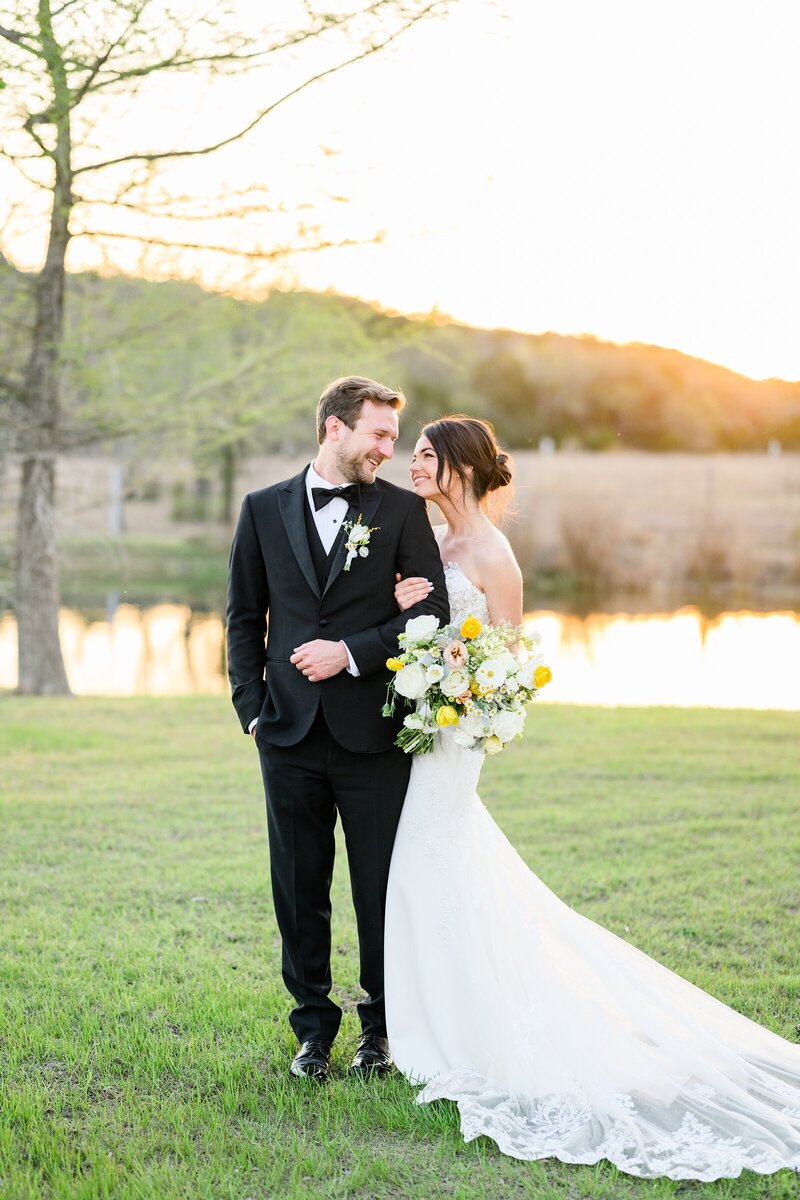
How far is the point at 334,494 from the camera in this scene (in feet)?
11.6

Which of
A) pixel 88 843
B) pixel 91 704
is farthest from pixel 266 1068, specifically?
pixel 91 704

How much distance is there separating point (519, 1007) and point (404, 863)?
0.54m

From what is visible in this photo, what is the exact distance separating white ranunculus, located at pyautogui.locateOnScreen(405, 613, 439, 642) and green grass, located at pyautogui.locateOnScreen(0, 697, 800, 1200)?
1.32 m

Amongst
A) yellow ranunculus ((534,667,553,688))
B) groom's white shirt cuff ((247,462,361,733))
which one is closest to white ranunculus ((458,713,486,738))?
yellow ranunculus ((534,667,553,688))

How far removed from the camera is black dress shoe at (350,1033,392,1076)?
3482 millimetres

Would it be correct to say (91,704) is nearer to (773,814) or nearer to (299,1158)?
(773,814)

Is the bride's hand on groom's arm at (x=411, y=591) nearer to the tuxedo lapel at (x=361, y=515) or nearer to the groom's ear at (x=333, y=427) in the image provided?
the tuxedo lapel at (x=361, y=515)

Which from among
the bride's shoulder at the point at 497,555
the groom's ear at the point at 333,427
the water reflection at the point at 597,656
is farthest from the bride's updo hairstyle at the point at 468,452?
the water reflection at the point at 597,656

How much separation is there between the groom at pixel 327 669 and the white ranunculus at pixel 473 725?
244 mm

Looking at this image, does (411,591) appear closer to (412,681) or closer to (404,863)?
(412,681)

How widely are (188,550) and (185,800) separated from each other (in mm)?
20640

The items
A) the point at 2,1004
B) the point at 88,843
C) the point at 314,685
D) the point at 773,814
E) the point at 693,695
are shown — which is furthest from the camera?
the point at 693,695

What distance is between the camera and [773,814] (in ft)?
23.0

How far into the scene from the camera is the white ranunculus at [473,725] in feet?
11.1
